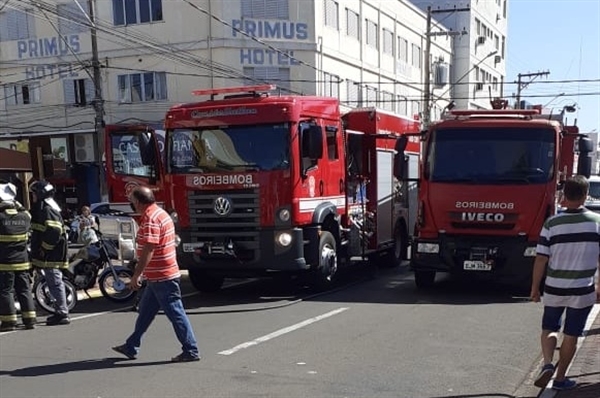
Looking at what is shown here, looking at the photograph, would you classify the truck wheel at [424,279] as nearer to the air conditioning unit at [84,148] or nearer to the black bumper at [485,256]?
the black bumper at [485,256]

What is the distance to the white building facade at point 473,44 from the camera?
50.3 m

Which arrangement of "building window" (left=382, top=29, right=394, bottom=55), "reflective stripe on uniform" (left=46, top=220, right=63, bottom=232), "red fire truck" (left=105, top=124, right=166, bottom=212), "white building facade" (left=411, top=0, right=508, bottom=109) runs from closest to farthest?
1. "reflective stripe on uniform" (left=46, top=220, right=63, bottom=232)
2. "red fire truck" (left=105, top=124, right=166, bottom=212)
3. "building window" (left=382, top=29, right=394, bottom=55)
4. "white building facade" (left=411, top=0, right=508, bottom=109)

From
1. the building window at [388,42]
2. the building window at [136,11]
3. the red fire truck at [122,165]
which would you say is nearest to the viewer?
the red fire truck at [122,165]

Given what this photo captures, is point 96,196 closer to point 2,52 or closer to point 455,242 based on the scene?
point 2,52

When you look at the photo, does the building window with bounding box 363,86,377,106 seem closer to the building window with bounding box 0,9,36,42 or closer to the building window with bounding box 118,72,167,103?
the building window with bounding box 118,72,167,103

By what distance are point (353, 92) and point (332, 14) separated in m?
4.51

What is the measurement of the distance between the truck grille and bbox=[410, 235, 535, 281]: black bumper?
2788 millimetres

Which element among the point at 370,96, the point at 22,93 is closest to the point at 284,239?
the point at 22,93

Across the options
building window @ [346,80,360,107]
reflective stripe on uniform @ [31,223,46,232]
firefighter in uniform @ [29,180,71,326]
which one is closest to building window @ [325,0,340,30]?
building window @ [346,80,360,107]

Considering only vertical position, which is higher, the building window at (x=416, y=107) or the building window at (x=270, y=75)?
the building window at (x=270, y=75)

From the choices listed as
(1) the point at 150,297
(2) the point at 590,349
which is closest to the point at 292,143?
(1) the point at 150,297

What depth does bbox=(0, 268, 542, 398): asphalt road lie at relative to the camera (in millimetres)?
5508

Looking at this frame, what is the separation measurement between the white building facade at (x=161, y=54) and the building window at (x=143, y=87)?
0.15ft

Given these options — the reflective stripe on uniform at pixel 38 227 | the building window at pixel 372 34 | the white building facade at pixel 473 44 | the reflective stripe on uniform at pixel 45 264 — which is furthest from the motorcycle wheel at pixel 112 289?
the white building facade at pixel 473 44
